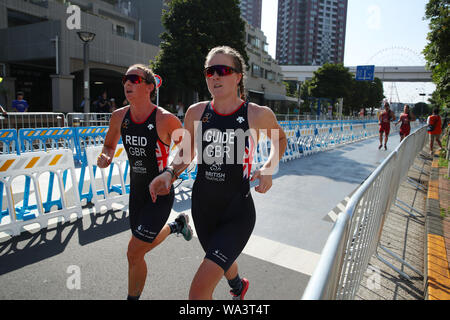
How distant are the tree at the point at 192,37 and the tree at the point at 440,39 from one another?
1774 cm

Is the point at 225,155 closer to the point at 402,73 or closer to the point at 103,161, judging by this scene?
the point at 103,161

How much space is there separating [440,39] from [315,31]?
521 ft

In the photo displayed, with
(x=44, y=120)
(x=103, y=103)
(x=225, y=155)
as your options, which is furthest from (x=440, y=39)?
(x=103, y=103)

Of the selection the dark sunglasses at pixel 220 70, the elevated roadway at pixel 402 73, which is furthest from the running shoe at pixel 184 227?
the elevated roadway at pixel 402 73

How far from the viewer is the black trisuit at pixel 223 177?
98.5 inches

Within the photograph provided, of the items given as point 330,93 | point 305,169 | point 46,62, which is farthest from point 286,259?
point 330,93

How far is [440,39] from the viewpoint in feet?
27.2

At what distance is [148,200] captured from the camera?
2.97 m

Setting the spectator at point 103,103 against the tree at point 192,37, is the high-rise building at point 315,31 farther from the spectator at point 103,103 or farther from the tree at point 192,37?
the spectator at point 103,103

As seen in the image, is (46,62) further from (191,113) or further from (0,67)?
(191,113)

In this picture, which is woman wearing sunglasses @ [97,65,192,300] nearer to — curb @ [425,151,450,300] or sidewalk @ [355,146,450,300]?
sidewalk @ [355,146,450,300]

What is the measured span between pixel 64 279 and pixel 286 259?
96.8 inches

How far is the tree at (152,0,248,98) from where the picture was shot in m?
24.9

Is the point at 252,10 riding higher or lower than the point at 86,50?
higher
